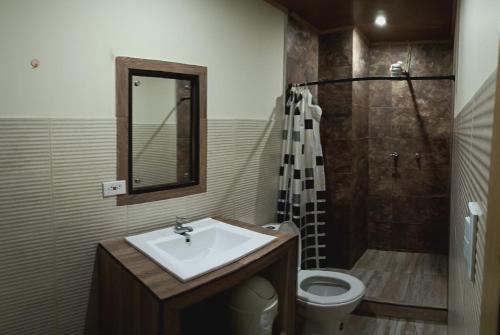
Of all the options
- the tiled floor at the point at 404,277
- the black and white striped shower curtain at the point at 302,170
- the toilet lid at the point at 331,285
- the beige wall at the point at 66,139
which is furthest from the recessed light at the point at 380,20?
the tiled floor at the point at 404,277

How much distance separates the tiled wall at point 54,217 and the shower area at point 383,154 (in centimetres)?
175

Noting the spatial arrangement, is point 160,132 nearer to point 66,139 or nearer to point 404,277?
point 66,139

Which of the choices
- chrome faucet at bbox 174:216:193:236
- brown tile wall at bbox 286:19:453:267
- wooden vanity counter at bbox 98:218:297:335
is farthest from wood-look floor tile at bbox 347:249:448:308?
chrome faucet at bbox 174:216:193:236

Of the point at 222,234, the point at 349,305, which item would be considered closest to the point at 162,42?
the point at 222,234

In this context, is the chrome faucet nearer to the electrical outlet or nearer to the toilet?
the electrical outlet

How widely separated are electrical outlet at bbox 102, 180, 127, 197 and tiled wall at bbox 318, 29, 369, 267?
6.79 ft

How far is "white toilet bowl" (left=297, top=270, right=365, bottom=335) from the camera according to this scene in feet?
7.23

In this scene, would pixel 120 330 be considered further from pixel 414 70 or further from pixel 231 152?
pixel 414 70

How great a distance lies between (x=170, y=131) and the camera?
2195 millimetres

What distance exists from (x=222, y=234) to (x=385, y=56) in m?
2.83

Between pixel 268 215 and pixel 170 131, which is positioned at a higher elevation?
pixel 170 131

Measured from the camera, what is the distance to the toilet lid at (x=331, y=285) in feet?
7.27

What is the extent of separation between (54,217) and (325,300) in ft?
5.13

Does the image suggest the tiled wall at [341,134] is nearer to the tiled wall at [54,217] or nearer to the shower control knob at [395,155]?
the shower control knob at [395,155]
